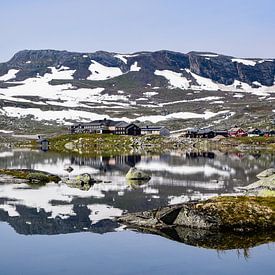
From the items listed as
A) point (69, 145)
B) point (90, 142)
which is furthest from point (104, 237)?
point (90, 142)

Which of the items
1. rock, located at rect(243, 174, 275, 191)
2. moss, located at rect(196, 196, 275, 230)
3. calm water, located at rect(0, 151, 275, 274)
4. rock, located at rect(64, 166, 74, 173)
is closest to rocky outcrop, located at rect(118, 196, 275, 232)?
moss, located at rect(196, 196, 275, 230)

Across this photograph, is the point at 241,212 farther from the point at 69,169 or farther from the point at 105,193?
the point at 69,169

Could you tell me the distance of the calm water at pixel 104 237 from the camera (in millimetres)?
35156

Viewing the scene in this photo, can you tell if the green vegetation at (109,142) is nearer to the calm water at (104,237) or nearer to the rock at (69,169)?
the rock at (69,169)

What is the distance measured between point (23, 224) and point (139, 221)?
9865 millimetres

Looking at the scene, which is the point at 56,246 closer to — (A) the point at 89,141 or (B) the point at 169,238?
(B) the point at 169,238

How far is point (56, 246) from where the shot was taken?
3991 centimetres

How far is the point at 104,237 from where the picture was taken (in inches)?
1661

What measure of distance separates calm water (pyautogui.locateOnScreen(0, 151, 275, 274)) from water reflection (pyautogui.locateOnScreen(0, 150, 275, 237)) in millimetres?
88

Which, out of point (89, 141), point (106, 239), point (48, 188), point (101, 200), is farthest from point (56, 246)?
point (89, 141)

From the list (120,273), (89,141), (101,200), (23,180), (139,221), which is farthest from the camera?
(89,141)

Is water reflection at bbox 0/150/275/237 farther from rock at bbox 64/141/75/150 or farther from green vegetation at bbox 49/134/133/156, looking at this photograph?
green vegetation at bbox 49/134/133/156

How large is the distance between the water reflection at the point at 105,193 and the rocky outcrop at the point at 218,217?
382cm

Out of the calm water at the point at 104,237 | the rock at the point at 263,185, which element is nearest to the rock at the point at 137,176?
the calm water at the point at 104,237
